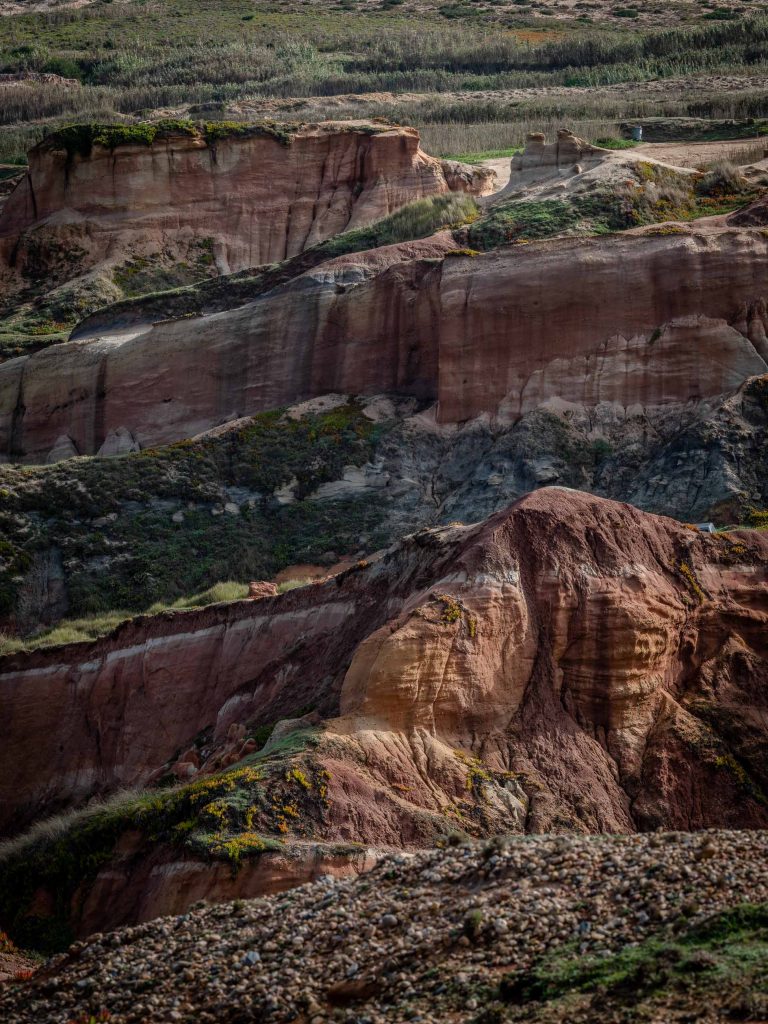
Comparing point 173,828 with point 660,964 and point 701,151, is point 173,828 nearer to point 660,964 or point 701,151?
point 660,964

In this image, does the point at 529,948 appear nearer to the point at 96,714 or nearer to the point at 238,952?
the point at 238,952

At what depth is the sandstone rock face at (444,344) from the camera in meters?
41.5

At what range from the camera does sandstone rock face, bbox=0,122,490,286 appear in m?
62.9

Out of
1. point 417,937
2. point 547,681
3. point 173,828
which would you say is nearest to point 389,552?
point 547,681

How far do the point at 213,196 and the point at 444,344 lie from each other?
21893 mm

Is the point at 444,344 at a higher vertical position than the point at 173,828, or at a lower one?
higher

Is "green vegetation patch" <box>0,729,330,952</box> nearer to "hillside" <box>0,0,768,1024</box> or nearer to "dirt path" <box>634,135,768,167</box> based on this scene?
"hillside" <box>0,0,768,1024</box>

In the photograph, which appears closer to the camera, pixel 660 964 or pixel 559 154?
pixel 660 964

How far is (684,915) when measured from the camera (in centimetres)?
1496

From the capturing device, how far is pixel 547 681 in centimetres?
2453

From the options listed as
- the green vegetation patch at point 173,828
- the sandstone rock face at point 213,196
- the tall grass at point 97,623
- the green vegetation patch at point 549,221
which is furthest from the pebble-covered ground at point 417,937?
the sandstone rock face at point 213,196

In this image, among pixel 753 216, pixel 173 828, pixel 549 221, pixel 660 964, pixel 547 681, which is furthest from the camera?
pixel 549 221

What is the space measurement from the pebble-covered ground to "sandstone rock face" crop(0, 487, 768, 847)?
3.21 m

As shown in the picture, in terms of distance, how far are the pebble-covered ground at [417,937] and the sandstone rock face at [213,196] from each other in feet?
151
